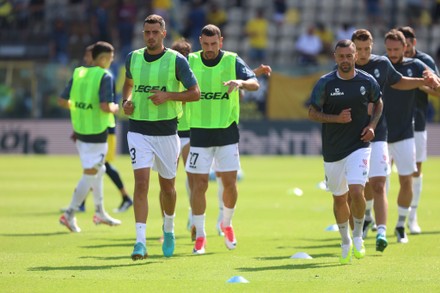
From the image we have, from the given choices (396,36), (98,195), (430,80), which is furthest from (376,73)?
(98,195)

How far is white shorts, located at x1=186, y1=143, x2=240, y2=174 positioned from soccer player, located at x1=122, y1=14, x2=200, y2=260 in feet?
2.45

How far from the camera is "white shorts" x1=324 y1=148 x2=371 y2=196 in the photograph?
1145 cm

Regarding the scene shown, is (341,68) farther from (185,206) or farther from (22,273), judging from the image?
(185,206)

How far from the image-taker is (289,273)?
10.7 m

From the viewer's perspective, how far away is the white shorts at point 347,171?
1145cm

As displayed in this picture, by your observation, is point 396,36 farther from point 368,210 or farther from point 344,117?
point 344,117

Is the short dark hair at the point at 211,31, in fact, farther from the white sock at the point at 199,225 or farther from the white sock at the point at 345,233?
the white sock at the point at 345,233

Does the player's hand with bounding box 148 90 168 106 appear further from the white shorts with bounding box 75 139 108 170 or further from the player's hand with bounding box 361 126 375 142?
the white shorts with bounding box 75 139 108 170

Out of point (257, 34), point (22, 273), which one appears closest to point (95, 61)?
point (22, 273)

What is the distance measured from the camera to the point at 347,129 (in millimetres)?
11617

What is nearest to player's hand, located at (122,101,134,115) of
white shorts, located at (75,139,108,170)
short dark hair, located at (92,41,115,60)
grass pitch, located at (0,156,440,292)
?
grass pitch, located at (0,156,440,292)

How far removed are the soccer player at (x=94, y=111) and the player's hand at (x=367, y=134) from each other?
4.79 m

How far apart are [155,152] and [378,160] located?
278 cm

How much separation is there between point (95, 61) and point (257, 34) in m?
21.6
